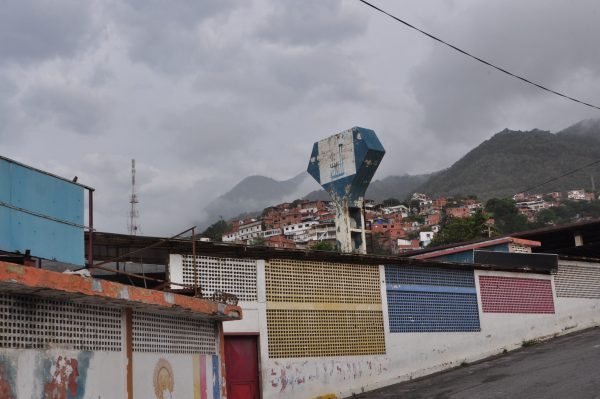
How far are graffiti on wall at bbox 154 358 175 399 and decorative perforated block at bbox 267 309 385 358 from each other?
6140 mm

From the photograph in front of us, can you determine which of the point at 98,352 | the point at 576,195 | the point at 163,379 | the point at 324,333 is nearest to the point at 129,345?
the point at 98,352

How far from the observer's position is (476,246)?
28.4 metres

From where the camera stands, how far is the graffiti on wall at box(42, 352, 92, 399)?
857 cm

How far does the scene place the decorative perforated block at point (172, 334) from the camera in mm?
10977

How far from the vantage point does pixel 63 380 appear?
29.0 feet

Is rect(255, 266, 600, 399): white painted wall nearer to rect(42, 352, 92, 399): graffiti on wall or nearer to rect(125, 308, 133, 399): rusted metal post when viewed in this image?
rect(125, 308, 133, 399): rusted metal post

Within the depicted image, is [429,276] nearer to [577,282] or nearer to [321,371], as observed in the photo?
[321,371]

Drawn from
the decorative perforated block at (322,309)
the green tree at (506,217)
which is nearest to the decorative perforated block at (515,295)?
the decorative perforated block at (322,309)

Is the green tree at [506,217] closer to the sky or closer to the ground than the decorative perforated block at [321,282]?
closer to the sky

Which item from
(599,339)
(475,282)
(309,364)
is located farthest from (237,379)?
(599,339)

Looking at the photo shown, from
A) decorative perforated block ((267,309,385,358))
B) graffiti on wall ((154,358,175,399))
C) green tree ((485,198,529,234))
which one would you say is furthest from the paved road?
green tree ((485,198,529,234))

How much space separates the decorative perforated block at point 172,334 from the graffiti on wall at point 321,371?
456 centimetres

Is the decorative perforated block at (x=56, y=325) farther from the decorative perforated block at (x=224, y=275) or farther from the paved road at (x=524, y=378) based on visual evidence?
the paved road at (x=524, y=378)

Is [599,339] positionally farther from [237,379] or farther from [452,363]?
[237,379]
